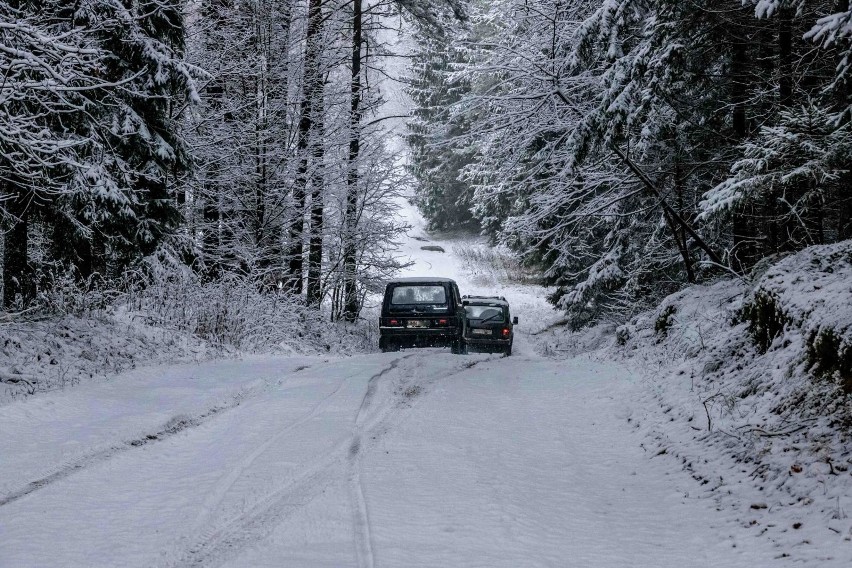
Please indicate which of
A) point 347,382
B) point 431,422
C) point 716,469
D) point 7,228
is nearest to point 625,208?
point 347,382

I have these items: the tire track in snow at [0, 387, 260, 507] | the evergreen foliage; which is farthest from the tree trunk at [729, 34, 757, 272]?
the tire track in snow at [0, 387, 260, 507]

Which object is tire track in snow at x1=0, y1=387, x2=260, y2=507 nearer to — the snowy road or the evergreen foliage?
the snowy road

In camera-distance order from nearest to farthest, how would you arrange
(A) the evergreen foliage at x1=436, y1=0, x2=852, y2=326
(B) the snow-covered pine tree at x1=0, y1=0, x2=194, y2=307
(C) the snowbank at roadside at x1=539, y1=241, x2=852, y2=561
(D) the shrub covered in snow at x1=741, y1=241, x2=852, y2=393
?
(C) the snowbank at roadside at x1=539, y1=241, x2=852, y2=561 < (D) the shrub covered in snow at x1=741, y1=241, x2=852, y2=393 < (A) the evergreen foliage at x1=436, y1=0, x2=852, y2=326 < (B) the snow-covered pine tree at x1=0, y1=0, x2=194, y2=307

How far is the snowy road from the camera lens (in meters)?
Answer: 4.30

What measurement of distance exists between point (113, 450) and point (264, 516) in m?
2.31

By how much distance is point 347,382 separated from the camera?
10.1m

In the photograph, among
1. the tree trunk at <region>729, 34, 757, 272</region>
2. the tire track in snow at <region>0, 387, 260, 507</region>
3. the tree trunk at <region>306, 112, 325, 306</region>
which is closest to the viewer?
the tire track in snow at <region>0, 387, 260, 507</region>

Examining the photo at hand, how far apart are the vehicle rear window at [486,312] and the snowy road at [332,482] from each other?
37.8 feet

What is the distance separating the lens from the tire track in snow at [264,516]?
4105mm

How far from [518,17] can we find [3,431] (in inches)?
487

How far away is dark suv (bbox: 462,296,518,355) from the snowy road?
11456 millimetres

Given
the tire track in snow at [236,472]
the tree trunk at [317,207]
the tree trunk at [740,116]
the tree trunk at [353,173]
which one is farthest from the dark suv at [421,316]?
the tire track in snow at [236,472]

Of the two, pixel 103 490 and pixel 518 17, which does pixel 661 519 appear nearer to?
pixel 103 490

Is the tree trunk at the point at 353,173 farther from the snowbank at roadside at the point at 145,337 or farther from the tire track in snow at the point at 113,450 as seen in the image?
the tire track in snow at the point at 113,450
